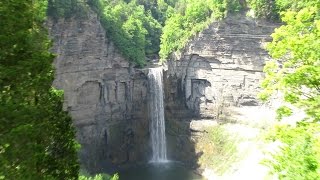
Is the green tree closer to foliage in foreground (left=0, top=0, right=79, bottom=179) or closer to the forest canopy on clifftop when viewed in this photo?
foliage in foreground (left=0, top=0, right=79, bottom=179)

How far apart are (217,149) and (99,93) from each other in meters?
16.5

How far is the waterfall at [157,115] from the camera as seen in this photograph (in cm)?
5341

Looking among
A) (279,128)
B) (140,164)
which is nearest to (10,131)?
(279,128)

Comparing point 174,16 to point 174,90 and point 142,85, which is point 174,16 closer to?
point 174,90

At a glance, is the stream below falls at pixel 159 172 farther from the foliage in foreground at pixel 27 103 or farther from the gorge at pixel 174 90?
the foliage in foreground at pixel 27 103

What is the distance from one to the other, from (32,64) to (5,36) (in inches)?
36.0

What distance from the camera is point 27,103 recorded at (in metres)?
9.86

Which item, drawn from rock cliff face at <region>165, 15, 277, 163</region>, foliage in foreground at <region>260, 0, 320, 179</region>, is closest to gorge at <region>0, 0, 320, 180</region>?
rock cliff face at <region>165, 15, 277, 163</region>

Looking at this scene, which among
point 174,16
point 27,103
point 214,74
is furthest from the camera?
point 174,16

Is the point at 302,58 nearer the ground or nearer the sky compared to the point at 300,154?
nearer the sky

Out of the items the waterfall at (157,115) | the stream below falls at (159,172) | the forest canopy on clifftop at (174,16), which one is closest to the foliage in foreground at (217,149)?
the stream below falls at (159,172)

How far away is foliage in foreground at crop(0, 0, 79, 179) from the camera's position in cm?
916

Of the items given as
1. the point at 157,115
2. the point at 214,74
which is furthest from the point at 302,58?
the point at 157,115

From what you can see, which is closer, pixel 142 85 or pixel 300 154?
pixel 300 154
